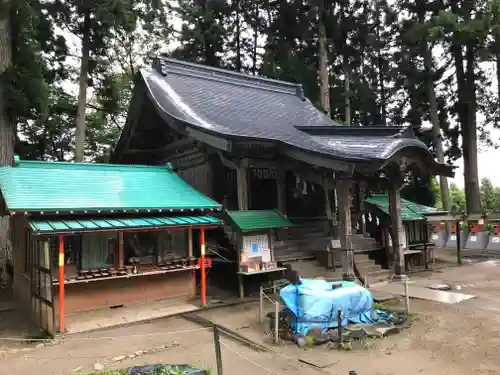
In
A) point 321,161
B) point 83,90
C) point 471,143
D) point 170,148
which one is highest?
point 83,90

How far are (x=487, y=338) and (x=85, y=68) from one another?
18261 mm

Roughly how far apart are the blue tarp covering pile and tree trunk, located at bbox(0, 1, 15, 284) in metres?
10.1

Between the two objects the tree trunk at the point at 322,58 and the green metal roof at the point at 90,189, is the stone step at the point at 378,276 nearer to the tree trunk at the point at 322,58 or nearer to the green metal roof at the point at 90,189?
the green metal roof at the point at 90,189

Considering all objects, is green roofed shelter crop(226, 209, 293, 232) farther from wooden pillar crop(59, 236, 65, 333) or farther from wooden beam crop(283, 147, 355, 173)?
wooden pillar crop(59, 236, 65, 333)

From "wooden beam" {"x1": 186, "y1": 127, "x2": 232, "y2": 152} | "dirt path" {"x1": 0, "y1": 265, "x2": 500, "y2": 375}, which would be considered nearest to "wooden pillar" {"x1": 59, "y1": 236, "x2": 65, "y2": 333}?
"dirt path" {"x1": 0, "y1": 265, "x2": 500, "y2": 375}

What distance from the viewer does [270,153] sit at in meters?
12.5

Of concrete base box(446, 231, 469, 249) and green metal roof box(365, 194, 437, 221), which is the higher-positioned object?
green metal roof box(365, 194, 437, 221)

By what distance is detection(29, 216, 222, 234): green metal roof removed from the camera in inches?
306

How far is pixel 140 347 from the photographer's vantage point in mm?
6926

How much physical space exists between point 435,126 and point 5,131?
2160 centimetres

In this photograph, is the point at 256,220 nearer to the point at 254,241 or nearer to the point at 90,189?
the point at 254,241

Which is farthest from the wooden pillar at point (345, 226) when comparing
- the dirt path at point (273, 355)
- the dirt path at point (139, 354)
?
the dirt path at point (139, 354)

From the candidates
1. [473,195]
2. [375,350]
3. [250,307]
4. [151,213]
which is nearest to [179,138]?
[151,213]

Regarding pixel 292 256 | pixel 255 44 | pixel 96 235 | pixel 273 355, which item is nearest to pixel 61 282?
pixel 96 235
